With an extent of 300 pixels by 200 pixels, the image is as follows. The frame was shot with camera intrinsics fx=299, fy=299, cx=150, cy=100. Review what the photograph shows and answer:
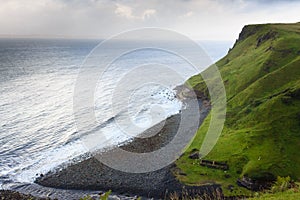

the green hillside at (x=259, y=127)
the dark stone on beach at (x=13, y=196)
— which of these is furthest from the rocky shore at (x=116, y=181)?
the dark stone on beach at (x=13, y=196)

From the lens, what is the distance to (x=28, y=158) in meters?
57.3

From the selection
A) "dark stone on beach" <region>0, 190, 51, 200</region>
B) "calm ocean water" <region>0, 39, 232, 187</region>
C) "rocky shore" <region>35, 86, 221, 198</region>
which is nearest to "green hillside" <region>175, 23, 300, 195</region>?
"rocky shore" <region>35, 86, 221, 198</region>

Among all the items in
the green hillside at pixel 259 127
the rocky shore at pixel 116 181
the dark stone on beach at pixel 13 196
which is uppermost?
the green hillside at pixel 259 127

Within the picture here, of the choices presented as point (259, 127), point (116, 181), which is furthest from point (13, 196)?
point (259, 127)

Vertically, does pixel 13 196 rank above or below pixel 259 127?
below

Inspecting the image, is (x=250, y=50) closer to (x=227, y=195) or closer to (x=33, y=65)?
(x=227, y=195)

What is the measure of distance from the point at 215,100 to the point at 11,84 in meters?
84.9

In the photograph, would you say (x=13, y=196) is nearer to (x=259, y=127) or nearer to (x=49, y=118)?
(x=49, y=118)

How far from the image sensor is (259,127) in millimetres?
58406

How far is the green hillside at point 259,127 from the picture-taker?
151 ft

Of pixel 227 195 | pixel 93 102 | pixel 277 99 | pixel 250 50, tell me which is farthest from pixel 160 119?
pixel 250 50

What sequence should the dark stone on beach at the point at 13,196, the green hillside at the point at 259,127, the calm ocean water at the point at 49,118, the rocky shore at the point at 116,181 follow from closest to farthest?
the dark stone on beach at the point at 13,196 < the rocky shore at the point at 116,181 < the green hillside at the point at 259,127 < the calm ocean water at the point at 49,118

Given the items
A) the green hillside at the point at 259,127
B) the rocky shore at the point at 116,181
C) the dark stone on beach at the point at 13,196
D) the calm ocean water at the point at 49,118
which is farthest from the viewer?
the calm ocean water at the point at 49,118

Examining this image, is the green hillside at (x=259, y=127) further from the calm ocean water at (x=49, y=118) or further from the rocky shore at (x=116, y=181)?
the calm ocean water at (x=49, y=118)
